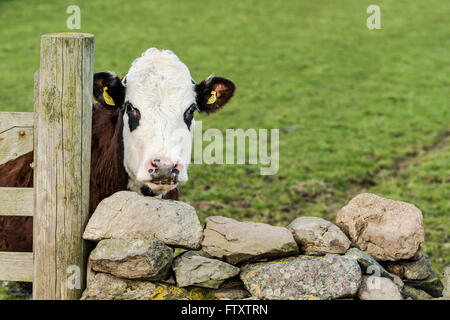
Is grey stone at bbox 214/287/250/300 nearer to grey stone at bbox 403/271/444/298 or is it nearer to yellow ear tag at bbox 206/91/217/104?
grey stone at bbox 403/271/444/298

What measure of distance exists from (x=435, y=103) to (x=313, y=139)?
214 inches

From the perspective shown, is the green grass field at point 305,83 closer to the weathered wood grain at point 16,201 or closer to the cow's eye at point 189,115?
the cow's eye at point 189,115

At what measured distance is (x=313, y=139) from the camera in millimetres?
15023

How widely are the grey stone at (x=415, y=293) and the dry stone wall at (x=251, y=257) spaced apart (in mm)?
10

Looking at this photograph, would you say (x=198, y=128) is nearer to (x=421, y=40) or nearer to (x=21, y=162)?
(x=21, y=162)

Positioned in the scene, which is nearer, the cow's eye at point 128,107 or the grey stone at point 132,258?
the grey stone at point 132,258

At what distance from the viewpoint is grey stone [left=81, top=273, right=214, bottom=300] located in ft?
14.9

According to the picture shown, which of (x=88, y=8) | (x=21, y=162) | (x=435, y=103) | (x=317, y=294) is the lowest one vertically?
(x=317, y=294)

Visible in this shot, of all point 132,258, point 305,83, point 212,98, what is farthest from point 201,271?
point 305,83

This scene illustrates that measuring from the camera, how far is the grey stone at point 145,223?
4.61 m

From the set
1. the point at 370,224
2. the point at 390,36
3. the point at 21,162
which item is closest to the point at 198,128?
the point at 21,162

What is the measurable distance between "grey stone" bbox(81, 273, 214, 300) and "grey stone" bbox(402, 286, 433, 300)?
1853 millimetres

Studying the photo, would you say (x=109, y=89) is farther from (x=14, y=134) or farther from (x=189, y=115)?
(x=14, y=134)

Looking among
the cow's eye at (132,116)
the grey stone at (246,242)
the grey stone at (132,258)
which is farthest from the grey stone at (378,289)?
the cow's eye at (132,116)
